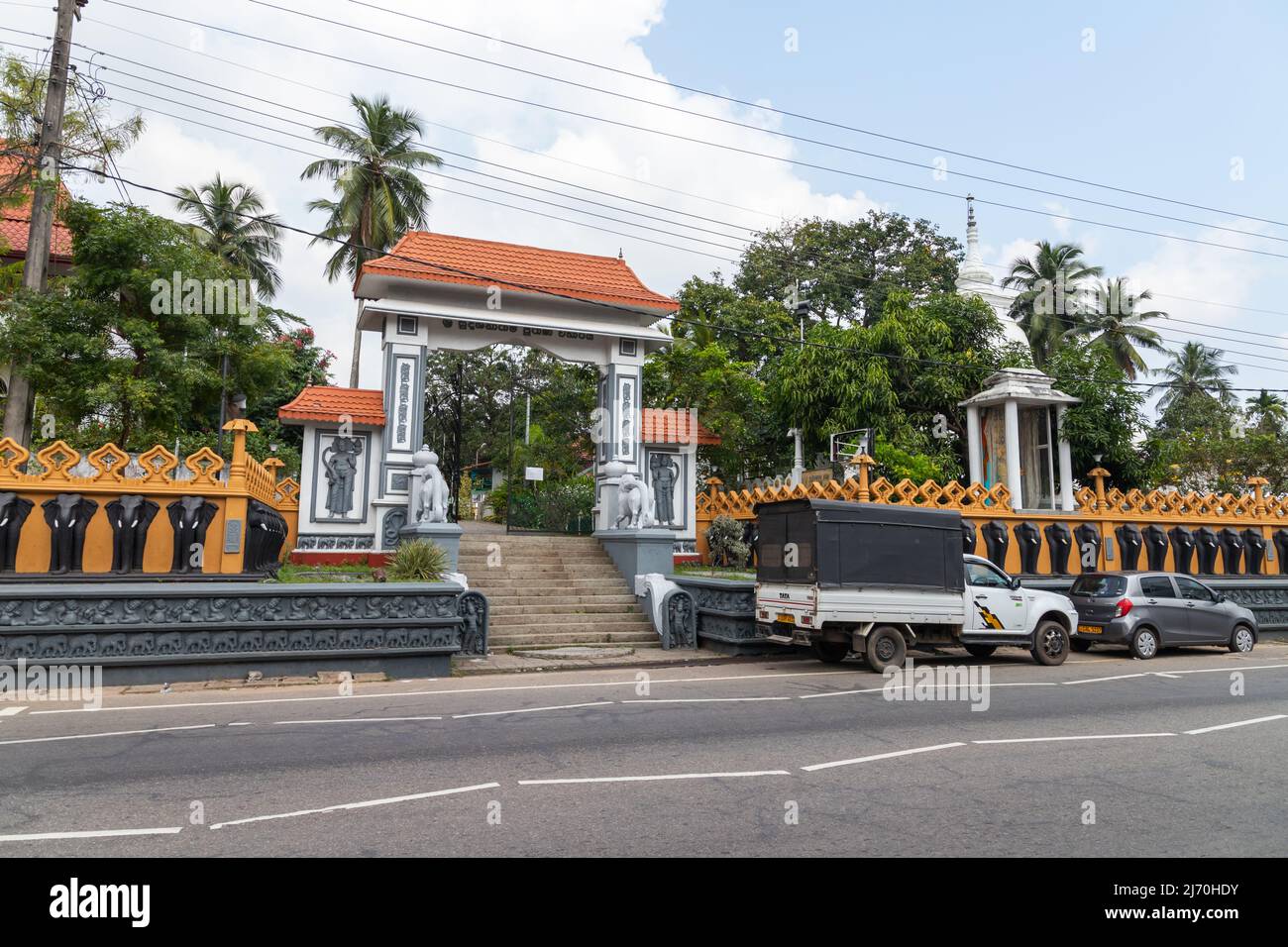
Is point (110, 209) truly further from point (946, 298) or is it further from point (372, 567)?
point (946, 298)

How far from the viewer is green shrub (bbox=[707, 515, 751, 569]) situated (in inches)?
850

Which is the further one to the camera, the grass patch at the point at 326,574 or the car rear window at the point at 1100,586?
the car rear window at the point at 1100,586

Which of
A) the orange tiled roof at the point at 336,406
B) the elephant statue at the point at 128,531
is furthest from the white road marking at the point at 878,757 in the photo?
the orange tiled roof at the point at 336,406

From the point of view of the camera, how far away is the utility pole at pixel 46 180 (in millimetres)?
16469

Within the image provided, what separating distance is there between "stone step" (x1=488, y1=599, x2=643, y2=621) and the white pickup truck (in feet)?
11.8

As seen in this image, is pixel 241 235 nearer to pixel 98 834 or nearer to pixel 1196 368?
pixel 98 834

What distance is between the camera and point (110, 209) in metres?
17.8

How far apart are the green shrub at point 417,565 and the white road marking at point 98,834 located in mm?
8917

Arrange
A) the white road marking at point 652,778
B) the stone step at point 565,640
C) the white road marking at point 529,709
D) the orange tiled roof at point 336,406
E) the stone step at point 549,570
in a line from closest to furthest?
1. the white road marking at point 652,778
2. the white road marking at point 529,709
3. the stone step at point 565,640
4. the stone step at point 549,570
5. the orange tiled roof at point 336,406

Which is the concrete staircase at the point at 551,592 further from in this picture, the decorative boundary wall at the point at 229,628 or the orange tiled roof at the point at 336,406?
the orange tiled roof at the point at 336,406

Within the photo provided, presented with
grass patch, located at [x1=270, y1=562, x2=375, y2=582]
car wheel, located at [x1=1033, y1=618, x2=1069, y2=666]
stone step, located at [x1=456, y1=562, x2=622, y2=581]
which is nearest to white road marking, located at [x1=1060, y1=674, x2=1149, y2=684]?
car wheel, located at [x1=1033, y1=618, x2=1069, y2=666]

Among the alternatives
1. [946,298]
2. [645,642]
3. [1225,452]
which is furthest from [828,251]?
[645,642]


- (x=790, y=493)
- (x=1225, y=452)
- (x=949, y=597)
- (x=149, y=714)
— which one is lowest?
(x=149, y=714)

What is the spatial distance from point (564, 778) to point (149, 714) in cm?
537
